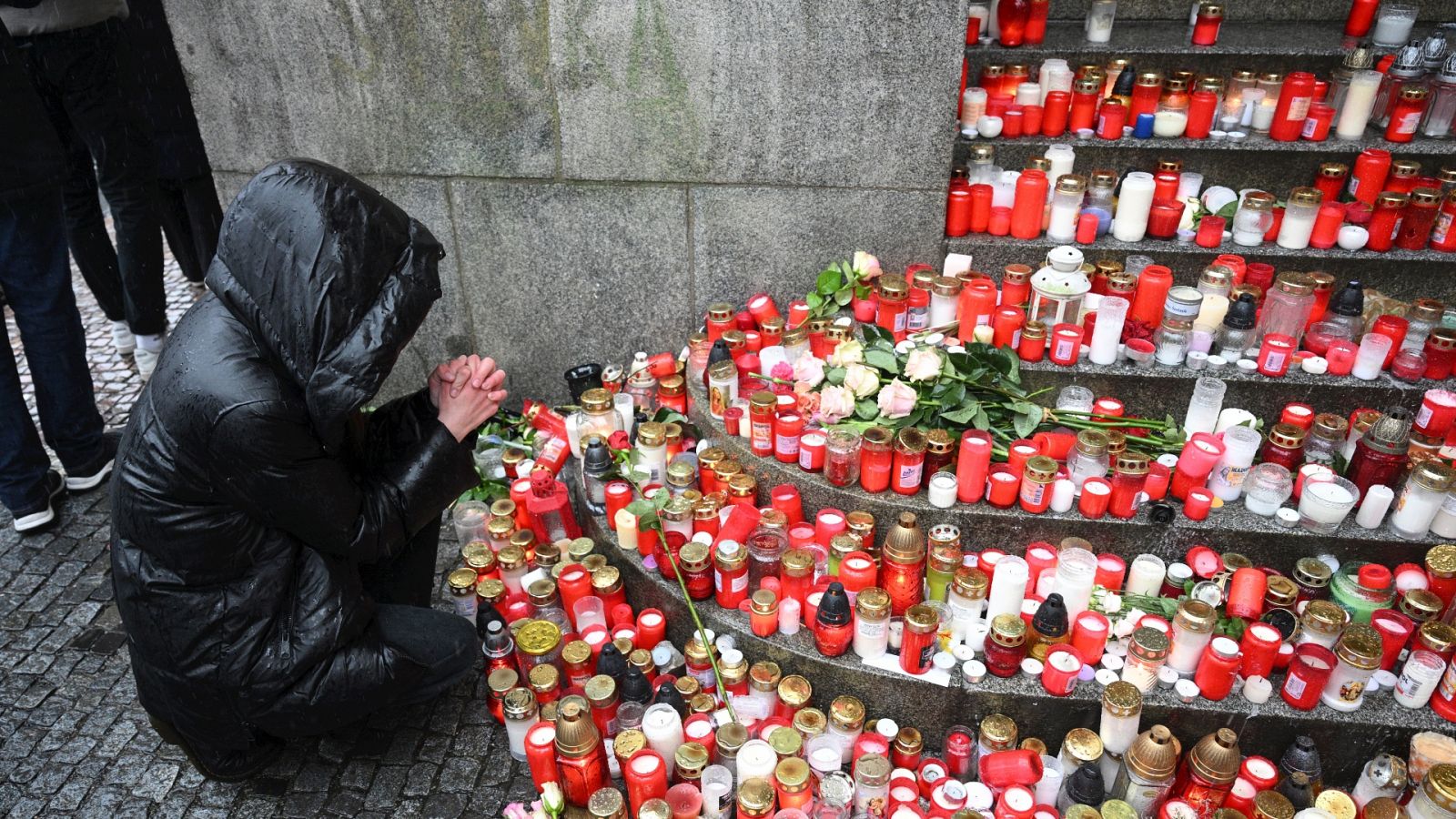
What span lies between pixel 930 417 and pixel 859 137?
1435 mm

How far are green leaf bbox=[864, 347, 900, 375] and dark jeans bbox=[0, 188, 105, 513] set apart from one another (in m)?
3.66

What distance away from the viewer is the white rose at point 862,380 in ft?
11.5

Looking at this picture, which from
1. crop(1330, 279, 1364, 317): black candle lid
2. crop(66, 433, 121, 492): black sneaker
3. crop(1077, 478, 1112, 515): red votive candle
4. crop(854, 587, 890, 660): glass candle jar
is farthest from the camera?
crop(66, 433, 121, 492): black sneaker

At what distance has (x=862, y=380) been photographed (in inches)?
138

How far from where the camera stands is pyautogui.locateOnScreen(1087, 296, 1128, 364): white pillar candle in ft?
11.7

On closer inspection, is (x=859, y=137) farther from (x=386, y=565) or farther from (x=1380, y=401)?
(x=386, y=565)

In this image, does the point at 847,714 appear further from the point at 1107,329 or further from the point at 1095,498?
the point at 1107,329

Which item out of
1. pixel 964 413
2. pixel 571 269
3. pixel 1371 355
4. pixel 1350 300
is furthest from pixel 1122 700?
pixel 571 269

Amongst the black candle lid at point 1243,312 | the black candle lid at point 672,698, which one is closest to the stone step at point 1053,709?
the black candle lid at point 672,698

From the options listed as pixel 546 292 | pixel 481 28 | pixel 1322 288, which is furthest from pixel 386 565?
pixel 1322 288

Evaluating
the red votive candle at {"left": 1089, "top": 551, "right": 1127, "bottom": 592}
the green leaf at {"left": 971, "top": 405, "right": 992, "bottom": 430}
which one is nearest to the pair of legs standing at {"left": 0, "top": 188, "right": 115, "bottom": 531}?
the green leaf at {"left": 971, "top": 405, "right": 992, "bottom": 430}

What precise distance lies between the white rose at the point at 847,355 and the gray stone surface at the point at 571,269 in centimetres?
126

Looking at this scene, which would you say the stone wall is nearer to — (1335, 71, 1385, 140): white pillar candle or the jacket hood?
(1335, 71, 1385, 140): white pillar candle

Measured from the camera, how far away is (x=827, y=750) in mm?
2943
